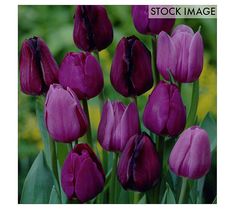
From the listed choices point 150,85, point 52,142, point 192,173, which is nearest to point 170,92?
point 150,85

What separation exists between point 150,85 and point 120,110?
93mm

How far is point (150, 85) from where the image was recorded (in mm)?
1524

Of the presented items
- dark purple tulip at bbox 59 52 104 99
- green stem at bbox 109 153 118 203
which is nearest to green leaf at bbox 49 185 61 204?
green stem at bbox 109 153 118 203

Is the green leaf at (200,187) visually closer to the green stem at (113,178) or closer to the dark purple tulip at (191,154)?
the dark purple tulip at (191,154)

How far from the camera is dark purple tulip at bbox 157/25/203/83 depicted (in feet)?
4.99

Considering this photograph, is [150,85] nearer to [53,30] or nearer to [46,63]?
[46,63]

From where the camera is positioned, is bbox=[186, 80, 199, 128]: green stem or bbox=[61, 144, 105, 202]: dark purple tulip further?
bbox=[186, 80, 199, 128]: green stem

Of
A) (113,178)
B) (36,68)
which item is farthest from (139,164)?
(36,68)

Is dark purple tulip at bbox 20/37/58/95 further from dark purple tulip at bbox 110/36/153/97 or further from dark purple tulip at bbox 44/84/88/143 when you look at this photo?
dark purple tulip at bbox 110/36/153/97

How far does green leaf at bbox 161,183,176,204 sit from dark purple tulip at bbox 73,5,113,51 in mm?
355

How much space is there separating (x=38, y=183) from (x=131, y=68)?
0.35 meters

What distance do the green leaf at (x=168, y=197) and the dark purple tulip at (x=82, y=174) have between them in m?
0.15

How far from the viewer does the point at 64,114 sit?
148 cm

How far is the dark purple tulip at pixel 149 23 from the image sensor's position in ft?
5.14
